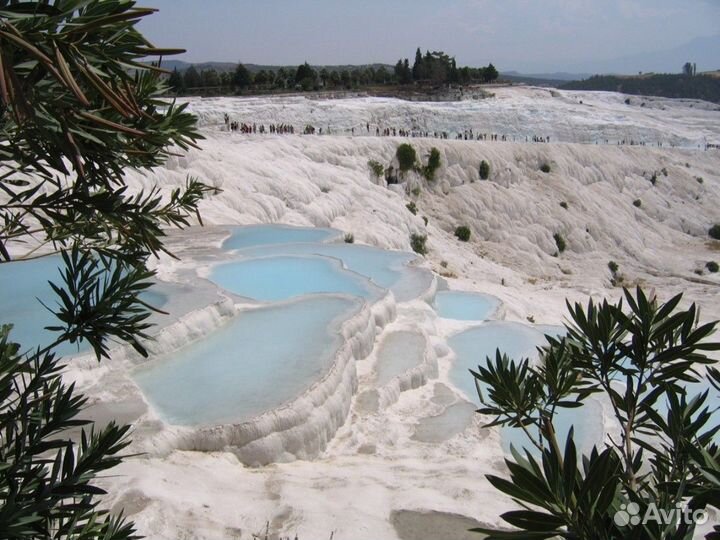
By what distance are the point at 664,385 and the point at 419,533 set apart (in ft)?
13.4

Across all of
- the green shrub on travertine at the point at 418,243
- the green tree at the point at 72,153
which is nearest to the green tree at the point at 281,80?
the green shrub on travertine at the point at 418,243

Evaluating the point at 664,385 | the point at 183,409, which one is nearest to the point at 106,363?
the point at 183,409

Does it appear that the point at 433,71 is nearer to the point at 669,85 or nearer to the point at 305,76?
the point at 305,76

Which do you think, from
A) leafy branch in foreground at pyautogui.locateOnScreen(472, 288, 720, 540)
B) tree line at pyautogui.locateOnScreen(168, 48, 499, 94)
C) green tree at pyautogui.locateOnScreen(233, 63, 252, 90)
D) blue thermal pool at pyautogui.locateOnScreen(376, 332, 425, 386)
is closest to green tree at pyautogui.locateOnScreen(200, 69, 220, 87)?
tree line at pyautogui.locateOnScreen(168, 48, 499, 94)

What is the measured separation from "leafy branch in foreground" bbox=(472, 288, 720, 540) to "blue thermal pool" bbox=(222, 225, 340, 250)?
12942 mm

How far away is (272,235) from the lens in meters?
17.0

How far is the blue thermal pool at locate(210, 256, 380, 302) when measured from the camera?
39.5 ft

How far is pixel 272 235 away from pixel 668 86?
109 metres

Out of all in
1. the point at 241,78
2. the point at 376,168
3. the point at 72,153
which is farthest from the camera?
the point at 241,78

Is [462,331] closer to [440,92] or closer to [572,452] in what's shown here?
[572,452]

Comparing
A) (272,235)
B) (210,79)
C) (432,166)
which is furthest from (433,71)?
(272,235)

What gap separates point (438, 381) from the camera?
1038cm

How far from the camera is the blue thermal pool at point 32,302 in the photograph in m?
8.55

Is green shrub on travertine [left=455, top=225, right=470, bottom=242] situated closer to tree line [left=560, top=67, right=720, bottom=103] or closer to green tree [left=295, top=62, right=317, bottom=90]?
green tree [left=295, top=62, right=317, bottom=90]
